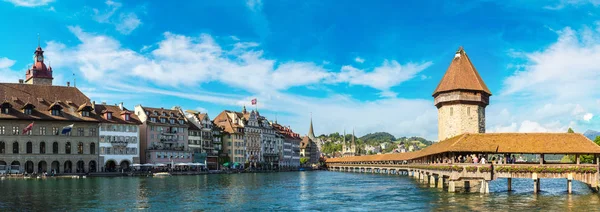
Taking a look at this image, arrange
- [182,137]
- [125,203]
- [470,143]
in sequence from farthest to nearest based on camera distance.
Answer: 1. [182,137]
2. [470,143]
3. [125,203]

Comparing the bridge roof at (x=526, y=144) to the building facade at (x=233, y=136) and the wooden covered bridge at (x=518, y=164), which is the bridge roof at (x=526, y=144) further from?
the building facade at (x=233, y=136)

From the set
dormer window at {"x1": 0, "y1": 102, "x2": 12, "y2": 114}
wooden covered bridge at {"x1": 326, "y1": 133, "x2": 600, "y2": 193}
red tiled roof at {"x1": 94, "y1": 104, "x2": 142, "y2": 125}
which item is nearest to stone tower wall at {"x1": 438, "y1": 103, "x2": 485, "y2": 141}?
wooden covered bridge at {"x1": 326, "y1": 133, "x2": 600, "y2": 193}

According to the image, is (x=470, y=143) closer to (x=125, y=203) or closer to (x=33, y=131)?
(x=125, y=203)

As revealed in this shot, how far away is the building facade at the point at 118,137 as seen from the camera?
325ft

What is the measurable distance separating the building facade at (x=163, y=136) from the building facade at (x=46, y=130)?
1386 cm

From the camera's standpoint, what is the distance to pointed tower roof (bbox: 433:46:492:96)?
2926 inches

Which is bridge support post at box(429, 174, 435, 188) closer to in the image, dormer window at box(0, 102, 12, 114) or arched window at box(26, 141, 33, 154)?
arched window at box(26, 141, 33, 154)

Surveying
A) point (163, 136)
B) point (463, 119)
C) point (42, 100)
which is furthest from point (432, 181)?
point (163, 136)

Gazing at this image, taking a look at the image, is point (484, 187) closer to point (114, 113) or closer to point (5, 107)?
point (5, 107)

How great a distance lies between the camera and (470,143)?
157ft

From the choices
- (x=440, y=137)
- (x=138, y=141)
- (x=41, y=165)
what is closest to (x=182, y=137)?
(x=138, y=141)

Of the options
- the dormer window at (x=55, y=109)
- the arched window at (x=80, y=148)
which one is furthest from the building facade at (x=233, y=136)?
the dormer window at (x=55, y=109)

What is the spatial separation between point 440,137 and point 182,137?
57.1 meters

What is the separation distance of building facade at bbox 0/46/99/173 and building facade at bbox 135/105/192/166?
45.5 ft
